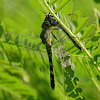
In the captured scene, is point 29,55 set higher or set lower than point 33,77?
higher

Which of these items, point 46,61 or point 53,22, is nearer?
point 53,22

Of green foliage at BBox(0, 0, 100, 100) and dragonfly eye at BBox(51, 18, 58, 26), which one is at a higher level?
dragonfly eye at BBox(51, 18, 58, 26)

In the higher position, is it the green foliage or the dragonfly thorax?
the dragonfly thorax

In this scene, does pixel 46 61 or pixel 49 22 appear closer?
pixel 49 22

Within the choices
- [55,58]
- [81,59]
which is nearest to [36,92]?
[55,58]

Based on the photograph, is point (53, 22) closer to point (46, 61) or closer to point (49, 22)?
point (49, 22)

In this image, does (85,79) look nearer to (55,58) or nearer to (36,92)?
(55,58)

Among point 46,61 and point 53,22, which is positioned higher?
point 53,22

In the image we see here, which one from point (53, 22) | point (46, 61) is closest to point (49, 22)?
point (53, 22)
